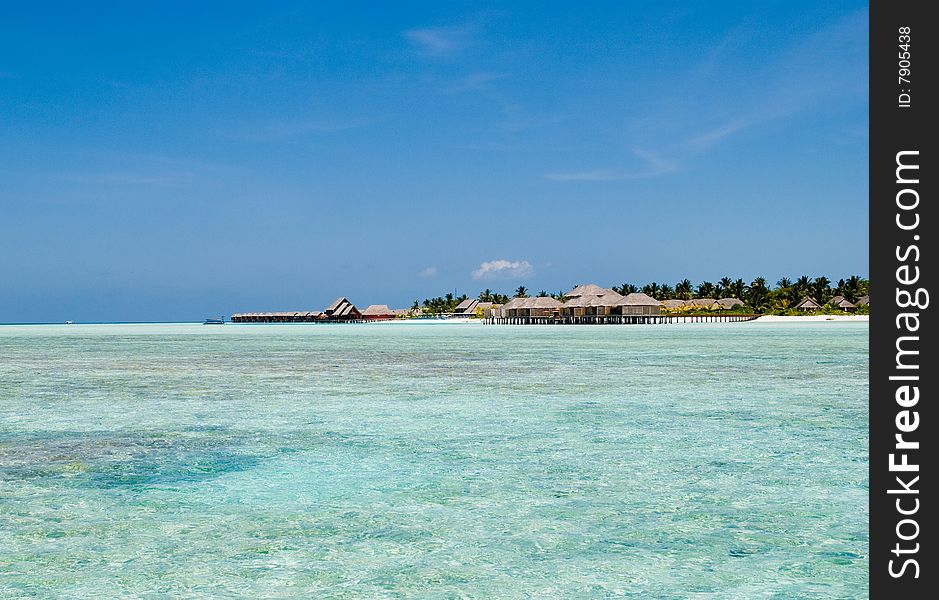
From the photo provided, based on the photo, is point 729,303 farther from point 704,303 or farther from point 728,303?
point 704,303

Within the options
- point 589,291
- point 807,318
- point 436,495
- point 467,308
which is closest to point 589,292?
point 589,291

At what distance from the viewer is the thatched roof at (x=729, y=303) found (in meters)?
104

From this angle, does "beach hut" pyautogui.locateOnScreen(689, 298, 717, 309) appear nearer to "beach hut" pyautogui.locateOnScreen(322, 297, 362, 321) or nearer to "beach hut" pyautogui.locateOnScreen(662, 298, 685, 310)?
"beach hut" pyautogui.locateOnScreen(662, 298, 685, 310)

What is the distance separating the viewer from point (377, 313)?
413ft

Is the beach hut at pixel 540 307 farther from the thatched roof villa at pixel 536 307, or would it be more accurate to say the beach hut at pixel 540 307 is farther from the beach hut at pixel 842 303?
the beach hut at pixel 842 303

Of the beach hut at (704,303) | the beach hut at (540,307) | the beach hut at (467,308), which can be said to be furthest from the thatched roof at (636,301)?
the beach hut at (467,308)

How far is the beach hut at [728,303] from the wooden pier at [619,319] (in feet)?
39.2

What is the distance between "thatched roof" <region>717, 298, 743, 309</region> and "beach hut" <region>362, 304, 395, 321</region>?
49009mm

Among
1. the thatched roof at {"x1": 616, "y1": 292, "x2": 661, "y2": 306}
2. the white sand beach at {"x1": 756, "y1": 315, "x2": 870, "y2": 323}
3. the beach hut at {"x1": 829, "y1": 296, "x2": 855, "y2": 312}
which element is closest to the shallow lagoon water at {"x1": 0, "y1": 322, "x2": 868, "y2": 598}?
the thatched roof at {"x1": 616, "y1": 292, "x2": 661, "y2": 306}

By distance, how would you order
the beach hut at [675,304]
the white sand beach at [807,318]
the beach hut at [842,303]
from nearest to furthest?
1. the white sand beach at [807,318]
2. the beach hut at [842,303]
3. the beach hut at [675,304]

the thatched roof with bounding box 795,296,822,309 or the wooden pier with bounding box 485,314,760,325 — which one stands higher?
the thatched roof with bounding box 795,296,822,309

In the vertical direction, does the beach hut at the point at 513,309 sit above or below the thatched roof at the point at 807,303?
below

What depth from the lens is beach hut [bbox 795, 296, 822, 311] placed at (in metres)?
95.8
